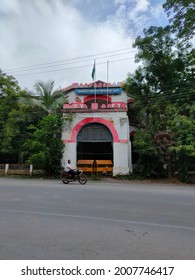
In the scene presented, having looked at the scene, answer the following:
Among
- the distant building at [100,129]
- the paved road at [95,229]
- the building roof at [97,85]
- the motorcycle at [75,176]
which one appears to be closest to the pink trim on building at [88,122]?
the distant building at [100,129]

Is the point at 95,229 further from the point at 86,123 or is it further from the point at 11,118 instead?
the point at 11,118

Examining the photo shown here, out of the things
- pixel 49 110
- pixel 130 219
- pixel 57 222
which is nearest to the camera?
pixel 57 222

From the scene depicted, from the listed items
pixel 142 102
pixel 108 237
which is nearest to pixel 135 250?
pixel 108 237

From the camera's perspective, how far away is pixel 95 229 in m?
5.56

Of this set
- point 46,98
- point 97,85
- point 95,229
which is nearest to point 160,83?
point 97,85

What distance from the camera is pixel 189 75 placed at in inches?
930

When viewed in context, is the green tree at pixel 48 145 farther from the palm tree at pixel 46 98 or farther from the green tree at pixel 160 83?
the green tree at pixel 160 83

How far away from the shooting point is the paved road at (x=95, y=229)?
414 cm

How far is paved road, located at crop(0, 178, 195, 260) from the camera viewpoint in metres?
4.14

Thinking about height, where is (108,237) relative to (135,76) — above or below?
below

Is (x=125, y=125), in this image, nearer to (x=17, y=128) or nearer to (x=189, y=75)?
(x=189, y=75)

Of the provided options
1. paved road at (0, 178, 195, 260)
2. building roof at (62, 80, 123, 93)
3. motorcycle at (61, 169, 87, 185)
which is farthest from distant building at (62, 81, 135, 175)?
paved road at (0, 178, 195, 260)

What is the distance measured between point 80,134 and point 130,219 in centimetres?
1686

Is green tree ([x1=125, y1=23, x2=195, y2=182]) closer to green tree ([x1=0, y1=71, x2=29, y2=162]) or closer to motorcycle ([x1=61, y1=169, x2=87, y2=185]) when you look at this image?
motorcycle ([x1=61, y1=169, x2=87, y2=185])
